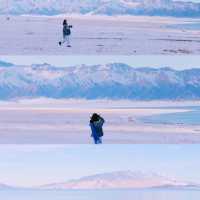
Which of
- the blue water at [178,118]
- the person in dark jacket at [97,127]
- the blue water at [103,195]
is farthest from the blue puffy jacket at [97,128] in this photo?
the blue water at [103,195]

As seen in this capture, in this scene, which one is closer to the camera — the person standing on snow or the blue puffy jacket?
the blue puffy jacket

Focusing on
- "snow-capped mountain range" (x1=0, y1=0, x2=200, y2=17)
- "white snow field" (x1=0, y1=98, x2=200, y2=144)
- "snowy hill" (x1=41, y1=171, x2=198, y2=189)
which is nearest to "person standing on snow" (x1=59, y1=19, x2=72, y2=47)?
"snow-capped mountain range" (x1=0, y1=0, x2=200, y2=17)

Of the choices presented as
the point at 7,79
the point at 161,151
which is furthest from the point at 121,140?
the point at 7,79

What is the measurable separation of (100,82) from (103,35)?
1.70 feet

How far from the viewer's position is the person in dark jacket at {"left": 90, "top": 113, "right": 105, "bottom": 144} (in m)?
6.32

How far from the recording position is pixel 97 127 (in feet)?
20.9

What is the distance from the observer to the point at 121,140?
250 inches

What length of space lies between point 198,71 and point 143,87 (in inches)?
10.3

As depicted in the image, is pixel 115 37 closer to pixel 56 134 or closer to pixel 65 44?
pixel 65 44

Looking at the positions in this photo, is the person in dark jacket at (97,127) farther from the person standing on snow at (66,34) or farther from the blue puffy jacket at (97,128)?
the person standing on snow at (66,34)

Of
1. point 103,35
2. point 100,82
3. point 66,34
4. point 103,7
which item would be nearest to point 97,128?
point 100,82

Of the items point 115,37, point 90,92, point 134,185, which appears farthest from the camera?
point 115,37

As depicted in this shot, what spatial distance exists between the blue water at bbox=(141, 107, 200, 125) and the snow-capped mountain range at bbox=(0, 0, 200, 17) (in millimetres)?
683

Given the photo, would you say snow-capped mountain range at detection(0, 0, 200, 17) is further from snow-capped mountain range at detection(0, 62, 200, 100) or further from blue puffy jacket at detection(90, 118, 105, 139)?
blue puffy jacket at detection(90, 118, 105, 139)
